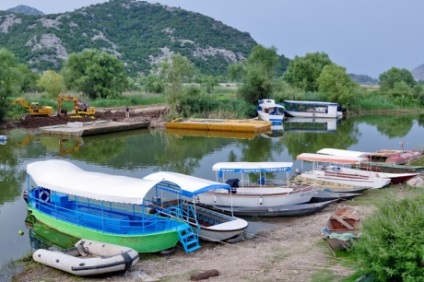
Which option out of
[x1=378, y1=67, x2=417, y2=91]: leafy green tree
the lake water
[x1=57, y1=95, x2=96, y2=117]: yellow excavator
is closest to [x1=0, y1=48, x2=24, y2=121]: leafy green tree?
the lake water

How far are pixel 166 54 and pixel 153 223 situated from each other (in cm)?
12287

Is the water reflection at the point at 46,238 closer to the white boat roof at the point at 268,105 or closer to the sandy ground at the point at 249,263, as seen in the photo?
the sandy ground at the point at 249,263

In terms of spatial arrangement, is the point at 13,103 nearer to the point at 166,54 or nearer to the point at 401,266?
the point at 401,266

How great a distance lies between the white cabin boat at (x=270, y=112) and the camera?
5395 centimetres

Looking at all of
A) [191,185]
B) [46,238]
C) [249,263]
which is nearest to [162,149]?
[46,238]

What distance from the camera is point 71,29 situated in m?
129

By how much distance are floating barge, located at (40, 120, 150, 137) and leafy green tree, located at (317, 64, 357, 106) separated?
31317 mm

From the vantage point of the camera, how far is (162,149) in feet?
122

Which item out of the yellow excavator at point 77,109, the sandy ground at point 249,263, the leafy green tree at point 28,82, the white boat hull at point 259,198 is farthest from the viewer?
the leafy green tree at point 28,82

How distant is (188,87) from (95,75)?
13813 millimetres

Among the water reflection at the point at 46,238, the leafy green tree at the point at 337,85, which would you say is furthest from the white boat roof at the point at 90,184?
the leafy green tree at the point at 337,85

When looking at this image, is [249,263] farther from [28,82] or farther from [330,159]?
[28,82]

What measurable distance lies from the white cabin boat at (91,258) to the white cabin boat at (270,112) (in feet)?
134

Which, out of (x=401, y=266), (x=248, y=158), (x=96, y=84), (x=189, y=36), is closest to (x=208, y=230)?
(x=401, y=266)
